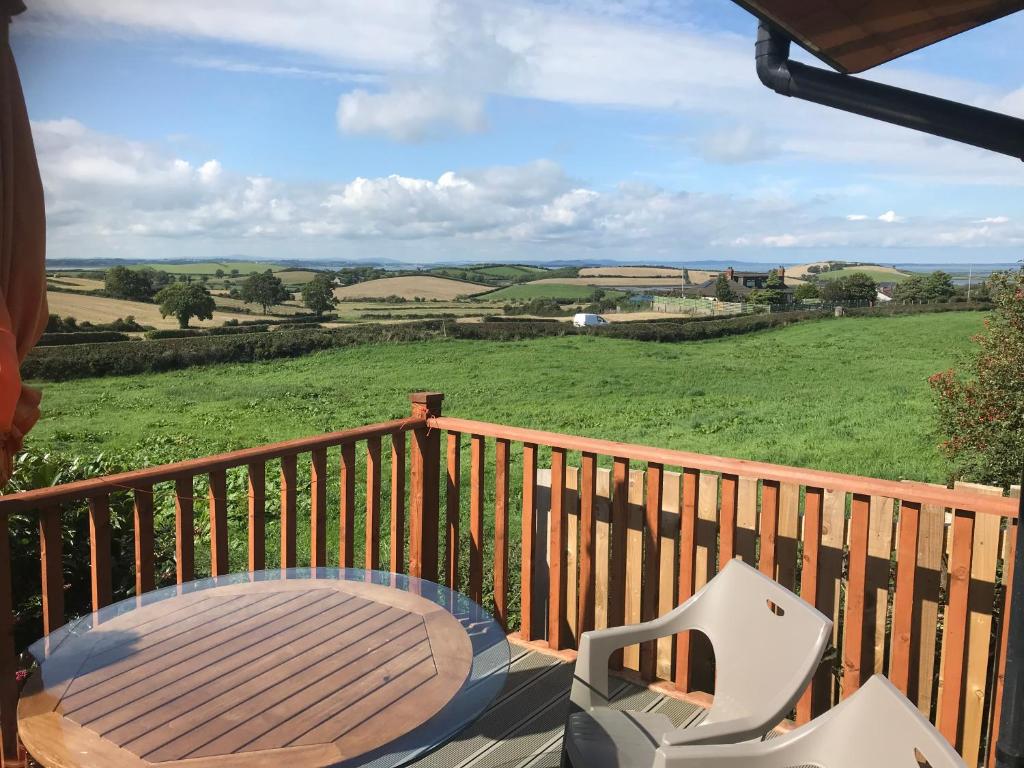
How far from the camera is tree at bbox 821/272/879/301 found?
11.0m

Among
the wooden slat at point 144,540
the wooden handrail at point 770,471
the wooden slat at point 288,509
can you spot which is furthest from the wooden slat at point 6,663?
Answer: the wooden handrail at point 770,471

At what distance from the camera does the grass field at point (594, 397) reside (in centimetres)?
923

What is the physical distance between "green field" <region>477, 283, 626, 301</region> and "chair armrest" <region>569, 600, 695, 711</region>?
10701 millimetres

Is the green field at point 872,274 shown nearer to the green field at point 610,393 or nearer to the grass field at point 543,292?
the green field at point 610,393

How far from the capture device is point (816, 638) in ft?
5.66

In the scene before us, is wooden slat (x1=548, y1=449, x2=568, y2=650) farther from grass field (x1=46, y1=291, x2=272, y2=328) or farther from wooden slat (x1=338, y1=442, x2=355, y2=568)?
grass field (x1=46, y1=291, x2=272, y2=328)

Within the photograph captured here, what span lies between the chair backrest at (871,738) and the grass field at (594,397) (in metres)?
6.52

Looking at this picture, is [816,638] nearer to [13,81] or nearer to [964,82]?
[13,81]

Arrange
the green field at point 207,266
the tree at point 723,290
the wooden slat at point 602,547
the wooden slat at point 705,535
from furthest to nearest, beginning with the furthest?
1. the tree at point 723,290
2. the green field at point 207,266
3. the wooden slat at point 602,547
4. the wooden slat at point 705,535

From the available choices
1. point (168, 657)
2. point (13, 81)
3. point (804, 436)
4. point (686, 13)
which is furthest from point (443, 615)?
point (804, 436)

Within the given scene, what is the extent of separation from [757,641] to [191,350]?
981 cm

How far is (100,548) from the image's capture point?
7.63 feet

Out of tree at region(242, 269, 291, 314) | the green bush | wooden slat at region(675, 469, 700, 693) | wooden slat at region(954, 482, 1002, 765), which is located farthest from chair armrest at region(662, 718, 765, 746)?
tree at region(242, 269, 291, 314)

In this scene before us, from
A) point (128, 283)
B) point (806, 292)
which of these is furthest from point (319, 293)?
point (806, 292)
